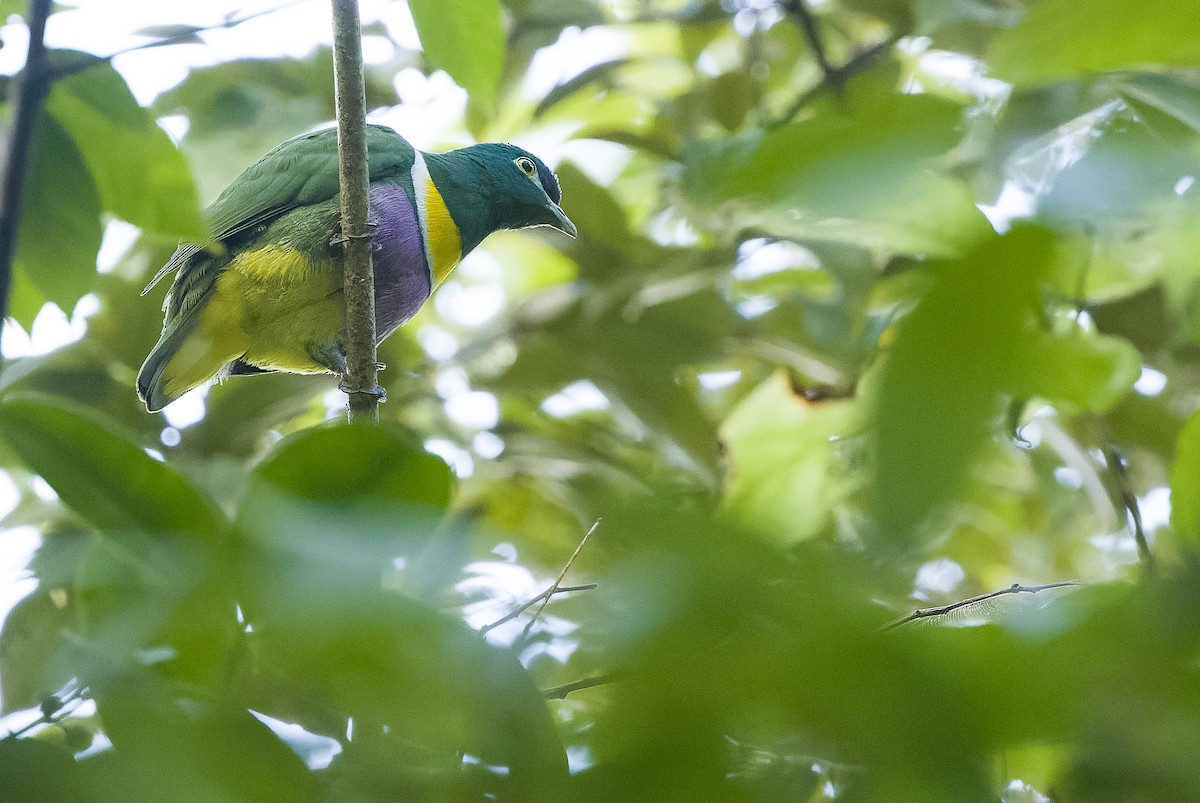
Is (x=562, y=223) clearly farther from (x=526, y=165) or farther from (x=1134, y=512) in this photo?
(x=1134, y=512)

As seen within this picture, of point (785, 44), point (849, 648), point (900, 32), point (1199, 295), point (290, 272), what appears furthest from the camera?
point (785, 44)

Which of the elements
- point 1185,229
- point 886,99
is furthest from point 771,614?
point 1185,229

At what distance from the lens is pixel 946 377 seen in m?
0.47

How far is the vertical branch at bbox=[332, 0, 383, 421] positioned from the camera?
6.59 feet

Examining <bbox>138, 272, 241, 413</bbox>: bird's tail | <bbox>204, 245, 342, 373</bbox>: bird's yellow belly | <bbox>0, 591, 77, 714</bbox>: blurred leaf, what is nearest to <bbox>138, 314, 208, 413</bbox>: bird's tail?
<bbox>138, 272, 241, 413</bbox>: bird's tail

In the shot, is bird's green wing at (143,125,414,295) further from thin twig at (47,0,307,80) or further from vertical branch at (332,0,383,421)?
thin twig at (47,0,307,80)

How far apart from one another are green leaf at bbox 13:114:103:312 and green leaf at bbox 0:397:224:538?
36 cm

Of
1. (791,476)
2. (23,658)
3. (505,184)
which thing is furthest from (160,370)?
(791,476)

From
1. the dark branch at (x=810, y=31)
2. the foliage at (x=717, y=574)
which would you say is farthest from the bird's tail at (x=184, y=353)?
the foliage at (x=717, y=574)

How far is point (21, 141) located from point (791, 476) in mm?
788

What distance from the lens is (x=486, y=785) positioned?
2.08ft

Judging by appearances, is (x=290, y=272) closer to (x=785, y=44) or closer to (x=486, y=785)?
(x=785, y=44)

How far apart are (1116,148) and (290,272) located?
2.84 meters

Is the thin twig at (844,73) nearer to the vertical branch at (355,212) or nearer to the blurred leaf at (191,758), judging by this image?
the vertical branch at (355,212)
